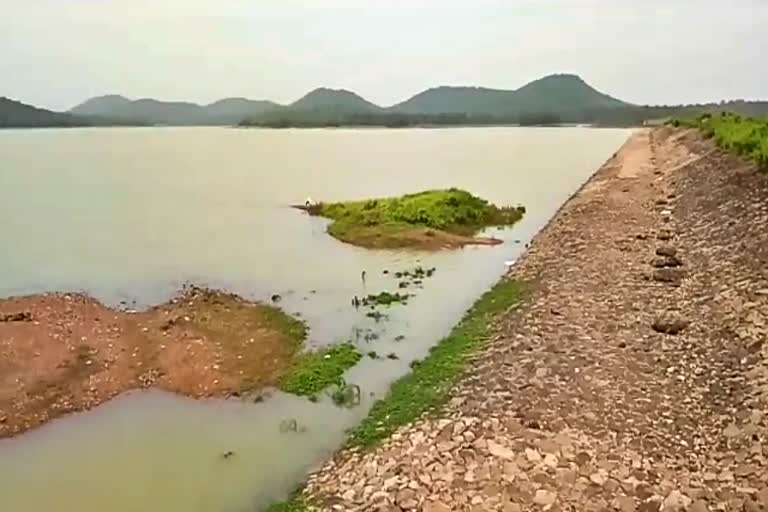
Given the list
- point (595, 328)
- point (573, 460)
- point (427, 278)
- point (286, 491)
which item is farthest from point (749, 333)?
point (427, 278)

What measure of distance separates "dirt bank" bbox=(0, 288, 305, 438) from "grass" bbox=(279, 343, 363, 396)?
36 cm

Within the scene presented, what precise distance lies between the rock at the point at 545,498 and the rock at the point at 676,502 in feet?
3.95

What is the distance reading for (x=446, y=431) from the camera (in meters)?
10.5

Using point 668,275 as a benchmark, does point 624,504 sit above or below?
below

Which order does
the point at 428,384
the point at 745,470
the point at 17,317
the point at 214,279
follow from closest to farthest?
the point at 745,470 → the point at 428,384 → the point at 17,317 → the point at 214,279

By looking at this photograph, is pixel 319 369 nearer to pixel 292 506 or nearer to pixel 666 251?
pixel 292 506

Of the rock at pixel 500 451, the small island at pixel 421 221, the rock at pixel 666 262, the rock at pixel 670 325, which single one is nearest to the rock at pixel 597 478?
the rock at pixel 500 451

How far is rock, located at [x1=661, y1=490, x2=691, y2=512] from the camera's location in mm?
8289

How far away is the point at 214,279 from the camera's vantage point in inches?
965

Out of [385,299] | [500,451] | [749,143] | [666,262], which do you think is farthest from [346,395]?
[749,143]

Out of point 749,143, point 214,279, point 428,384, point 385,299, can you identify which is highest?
point 749,143

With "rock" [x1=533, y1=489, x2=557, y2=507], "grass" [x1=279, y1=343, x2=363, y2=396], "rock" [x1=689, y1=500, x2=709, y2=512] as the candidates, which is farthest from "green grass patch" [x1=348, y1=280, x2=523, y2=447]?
"rock" [x1=689, y1=500, x2=709, y2=512]

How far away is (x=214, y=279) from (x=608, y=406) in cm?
1626

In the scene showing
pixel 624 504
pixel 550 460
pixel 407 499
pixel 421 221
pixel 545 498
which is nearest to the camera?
pixel 624 504
